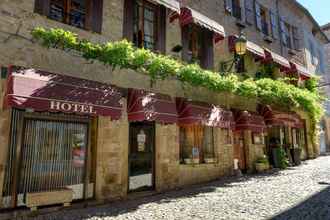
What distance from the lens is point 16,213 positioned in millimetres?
5367

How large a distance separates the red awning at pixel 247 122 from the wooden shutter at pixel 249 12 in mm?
5172

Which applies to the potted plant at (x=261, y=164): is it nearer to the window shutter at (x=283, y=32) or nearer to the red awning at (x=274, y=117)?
the red awning at (x=274, y=117)

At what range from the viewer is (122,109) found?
7332 mm

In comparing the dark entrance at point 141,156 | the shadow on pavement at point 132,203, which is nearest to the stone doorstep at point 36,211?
the shadow on pavement at point 132,203

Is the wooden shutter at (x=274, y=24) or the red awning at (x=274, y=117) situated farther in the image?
the wooden shutter at (x=274, y=24)

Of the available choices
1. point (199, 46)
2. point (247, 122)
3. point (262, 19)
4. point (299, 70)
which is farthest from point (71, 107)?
point (299, 70)

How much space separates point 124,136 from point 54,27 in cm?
320

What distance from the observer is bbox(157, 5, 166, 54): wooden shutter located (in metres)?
8.92

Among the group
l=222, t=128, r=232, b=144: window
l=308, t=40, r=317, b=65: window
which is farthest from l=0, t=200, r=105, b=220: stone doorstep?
l=308, t=40, r=317, b=65: window

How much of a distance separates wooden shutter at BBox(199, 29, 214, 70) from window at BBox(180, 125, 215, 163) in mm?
2420

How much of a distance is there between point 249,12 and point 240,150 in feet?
23.2

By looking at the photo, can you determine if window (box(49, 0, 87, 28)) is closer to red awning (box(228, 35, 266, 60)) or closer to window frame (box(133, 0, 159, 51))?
window frame (box(133, 0, 159, 51))

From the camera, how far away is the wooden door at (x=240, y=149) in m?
11.6

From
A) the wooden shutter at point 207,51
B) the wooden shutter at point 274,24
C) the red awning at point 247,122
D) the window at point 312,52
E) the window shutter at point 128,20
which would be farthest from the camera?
the window at point 312,52
